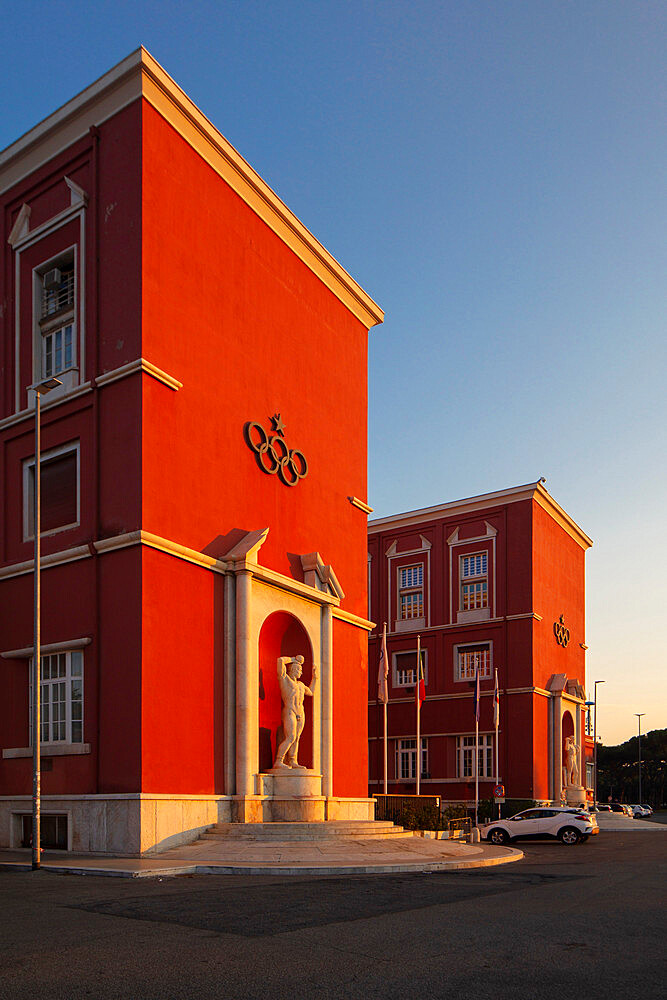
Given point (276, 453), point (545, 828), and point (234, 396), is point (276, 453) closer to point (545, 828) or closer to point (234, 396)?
point (234, 396)

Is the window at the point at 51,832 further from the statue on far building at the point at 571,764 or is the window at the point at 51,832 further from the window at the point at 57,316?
the statue on far building at the point at 571,764

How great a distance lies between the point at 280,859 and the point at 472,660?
3126cm

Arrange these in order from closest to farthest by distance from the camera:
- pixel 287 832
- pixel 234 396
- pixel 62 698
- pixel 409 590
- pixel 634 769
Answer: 1. pixel 287 832
2. pixel 62 698
3. pixel 234 396
4. pixel 409 590
5. pixel 634 769

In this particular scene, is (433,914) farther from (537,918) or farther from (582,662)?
(582,662)

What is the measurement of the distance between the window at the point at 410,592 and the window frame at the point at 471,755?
692cm

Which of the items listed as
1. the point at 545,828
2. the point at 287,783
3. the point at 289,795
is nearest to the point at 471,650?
the point at 545,828

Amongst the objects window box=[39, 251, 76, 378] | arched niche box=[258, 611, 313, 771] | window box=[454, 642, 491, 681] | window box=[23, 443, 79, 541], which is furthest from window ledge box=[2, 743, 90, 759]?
window box=[454, 642, 491, 681]

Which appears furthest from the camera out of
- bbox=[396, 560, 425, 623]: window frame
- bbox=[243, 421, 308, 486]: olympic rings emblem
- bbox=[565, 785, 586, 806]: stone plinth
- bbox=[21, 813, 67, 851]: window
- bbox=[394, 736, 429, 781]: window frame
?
bbox=[396, 560, 425, 623]: window frame

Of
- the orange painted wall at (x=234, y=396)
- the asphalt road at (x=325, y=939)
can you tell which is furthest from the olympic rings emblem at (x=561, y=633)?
the asphalt road at (x=325, y=939)

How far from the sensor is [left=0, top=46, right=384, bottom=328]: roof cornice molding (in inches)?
938

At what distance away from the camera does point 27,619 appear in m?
23.6

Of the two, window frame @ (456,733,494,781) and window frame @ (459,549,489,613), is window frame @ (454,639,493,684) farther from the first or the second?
window frame @ (456,733,494,781)

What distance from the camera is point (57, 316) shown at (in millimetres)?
25344

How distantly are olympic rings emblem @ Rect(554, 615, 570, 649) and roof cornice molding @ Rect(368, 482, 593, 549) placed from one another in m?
5.49
